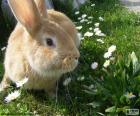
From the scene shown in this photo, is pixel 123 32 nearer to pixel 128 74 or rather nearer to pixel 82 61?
pixel 82 61

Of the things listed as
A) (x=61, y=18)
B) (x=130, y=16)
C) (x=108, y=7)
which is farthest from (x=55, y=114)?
(x=108, y=7)

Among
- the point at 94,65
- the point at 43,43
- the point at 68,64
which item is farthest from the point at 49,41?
the point at 94,65

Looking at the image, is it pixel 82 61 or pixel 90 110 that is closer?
pixel 90 110

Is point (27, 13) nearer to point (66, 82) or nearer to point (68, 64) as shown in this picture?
point (68, 64)

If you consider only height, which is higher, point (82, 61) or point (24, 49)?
point (24, 49)

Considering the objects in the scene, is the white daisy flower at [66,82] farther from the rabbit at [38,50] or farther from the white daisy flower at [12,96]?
the white daisy flower at [12,96]

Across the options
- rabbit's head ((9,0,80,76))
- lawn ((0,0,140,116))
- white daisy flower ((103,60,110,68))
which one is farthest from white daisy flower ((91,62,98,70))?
rabbit's head ((9,0,80,76))
